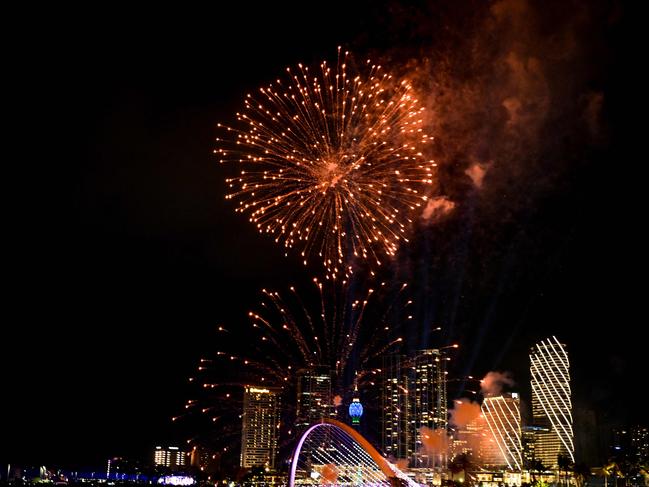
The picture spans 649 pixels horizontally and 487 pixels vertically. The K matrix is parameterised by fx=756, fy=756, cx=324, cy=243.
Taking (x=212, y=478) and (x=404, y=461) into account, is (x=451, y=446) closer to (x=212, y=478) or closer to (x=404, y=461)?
(x=404, y=461)

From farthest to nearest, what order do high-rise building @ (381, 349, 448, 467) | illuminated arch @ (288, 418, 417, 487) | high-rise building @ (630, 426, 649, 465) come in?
high-rise building @ (381, 349, 448, 467)
high-rise building @ (630, 426, 649, 465)
illuminated arch @ (288, 418, 417, 487)

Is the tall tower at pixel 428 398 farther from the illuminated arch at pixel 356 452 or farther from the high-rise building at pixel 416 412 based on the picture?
the illuminated arch at pixel 356 452

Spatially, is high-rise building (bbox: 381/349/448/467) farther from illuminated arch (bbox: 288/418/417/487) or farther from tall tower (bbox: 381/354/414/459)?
illuminated arch (bbox: 288/418/417/487)

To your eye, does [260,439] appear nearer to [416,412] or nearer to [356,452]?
[416,412]

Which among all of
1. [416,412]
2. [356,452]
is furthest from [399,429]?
[356,452]

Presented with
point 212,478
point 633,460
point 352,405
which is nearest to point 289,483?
point 352,405

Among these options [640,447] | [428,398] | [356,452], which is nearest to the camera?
[356,452]

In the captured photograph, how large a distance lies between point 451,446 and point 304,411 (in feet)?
260

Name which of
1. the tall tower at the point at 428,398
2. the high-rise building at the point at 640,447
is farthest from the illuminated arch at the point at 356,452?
the tall tower at the point at 428,398

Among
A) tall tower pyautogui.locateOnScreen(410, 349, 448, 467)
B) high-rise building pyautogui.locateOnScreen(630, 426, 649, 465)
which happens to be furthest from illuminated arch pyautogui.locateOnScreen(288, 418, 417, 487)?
tall tower pyautogui.locateOnScreen(410, 349, 448, 467)

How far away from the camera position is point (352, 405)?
5100 cm

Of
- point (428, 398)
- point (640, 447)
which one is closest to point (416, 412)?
point (428, 398)

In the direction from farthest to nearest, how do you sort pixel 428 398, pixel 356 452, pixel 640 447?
pixel 428 398, pixel 640 447, pixel 356 452

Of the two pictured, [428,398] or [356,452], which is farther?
[428,398]
